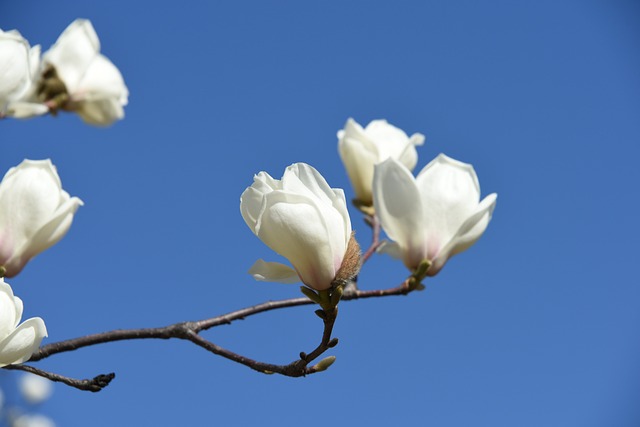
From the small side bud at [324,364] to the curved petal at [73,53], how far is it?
1187 mm

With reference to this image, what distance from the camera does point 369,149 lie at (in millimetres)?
1701

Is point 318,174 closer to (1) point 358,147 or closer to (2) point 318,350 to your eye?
(2) point 318,350

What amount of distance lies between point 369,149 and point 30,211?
2.50ft

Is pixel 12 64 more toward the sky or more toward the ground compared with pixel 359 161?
more toward the ground

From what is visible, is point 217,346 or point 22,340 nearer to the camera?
point 22,340

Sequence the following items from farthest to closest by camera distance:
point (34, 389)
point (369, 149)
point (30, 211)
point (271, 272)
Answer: point (34, 389), point (369, 149), point (30, 211), point (271, 272)

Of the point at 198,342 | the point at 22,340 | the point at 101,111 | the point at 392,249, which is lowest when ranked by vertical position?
the point at 22,340

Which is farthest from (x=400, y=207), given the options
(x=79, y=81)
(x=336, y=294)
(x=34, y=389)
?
(x=34, y=389)

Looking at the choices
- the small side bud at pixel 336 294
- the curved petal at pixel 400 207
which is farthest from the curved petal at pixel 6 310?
the curved petal at pixel 400 207

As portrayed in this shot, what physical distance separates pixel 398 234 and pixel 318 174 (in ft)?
1.16

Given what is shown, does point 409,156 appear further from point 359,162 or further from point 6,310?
point 6,310

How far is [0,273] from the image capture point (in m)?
1.22

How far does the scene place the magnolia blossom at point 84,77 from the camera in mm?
1909

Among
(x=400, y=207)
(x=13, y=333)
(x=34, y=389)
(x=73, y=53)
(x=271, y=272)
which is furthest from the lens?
(x=34, y=389)
